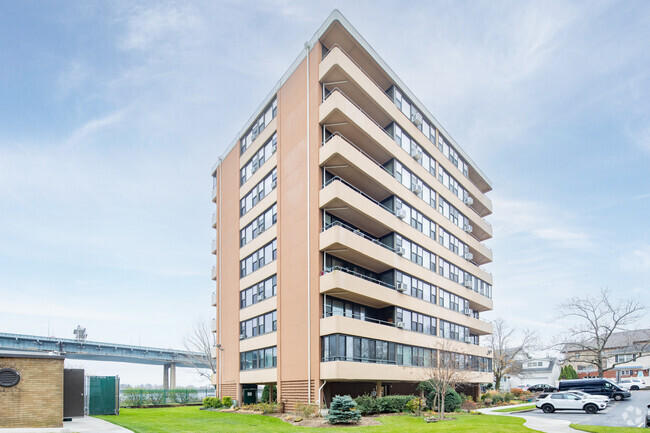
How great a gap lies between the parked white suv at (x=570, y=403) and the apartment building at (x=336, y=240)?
8.11 metres

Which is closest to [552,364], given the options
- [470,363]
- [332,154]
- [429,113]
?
[470,363]

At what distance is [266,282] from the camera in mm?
36938

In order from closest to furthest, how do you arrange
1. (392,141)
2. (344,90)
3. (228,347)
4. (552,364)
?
(344,90)
(392,141)
(228,347)
(552,364)

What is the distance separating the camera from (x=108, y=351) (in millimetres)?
79500

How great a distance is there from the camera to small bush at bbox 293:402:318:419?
27.9 m

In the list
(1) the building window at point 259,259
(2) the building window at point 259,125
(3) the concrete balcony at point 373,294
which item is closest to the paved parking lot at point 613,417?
(3) the concrete balcony at point 373,294

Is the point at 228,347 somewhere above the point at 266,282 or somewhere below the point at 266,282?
below

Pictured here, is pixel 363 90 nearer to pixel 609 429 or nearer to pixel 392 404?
pixel 392 404

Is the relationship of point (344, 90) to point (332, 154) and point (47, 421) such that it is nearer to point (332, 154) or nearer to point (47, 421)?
point (332, 154)

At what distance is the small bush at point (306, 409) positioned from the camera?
2794cm

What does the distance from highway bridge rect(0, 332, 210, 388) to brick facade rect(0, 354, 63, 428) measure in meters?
45.3

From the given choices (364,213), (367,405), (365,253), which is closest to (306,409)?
(367,405)

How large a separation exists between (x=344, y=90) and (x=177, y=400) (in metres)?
33.7

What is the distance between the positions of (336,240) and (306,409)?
30.8 feet
